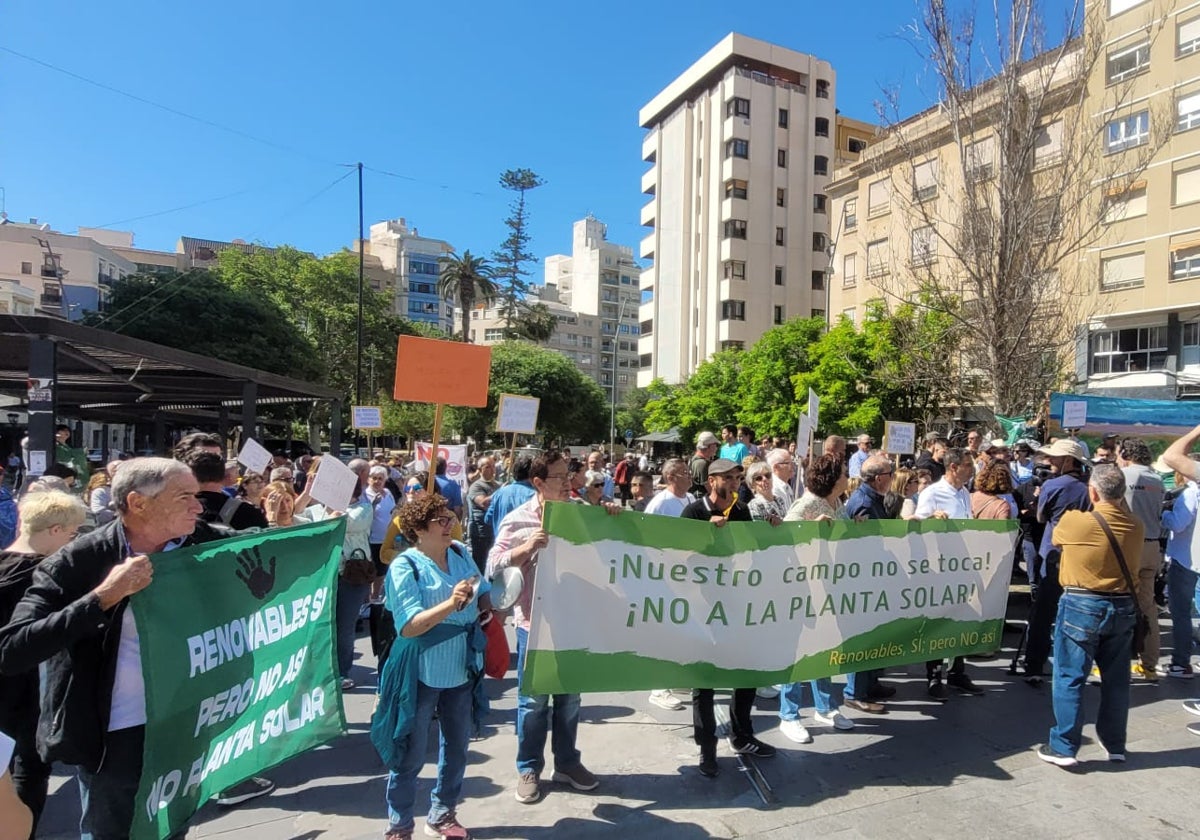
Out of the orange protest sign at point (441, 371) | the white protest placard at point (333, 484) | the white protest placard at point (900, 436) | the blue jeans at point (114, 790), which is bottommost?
the blue jeans at point (114, 790)

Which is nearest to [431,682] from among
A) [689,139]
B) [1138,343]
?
[1138,343]

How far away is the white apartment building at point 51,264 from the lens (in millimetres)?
60750

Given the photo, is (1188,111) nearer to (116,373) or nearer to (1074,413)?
(1074,413)

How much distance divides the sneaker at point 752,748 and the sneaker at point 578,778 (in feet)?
2.97

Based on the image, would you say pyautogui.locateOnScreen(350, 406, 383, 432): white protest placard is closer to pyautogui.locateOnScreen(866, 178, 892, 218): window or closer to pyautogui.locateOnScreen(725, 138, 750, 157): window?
pyautogui.locateOnScreen(866, 178, 892, 218): window

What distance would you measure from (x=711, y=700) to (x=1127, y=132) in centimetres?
2998

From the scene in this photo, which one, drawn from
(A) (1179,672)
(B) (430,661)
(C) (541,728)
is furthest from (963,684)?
(B) (430,661)

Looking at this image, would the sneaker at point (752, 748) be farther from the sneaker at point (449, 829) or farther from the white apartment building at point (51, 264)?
the white apartment building at point (51, 264)

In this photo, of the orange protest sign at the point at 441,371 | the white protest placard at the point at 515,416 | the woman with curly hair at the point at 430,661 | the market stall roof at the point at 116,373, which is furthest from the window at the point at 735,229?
the woman with curly hair at the point at 430,661

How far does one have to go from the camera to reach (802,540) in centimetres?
437

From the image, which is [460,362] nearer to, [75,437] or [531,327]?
[75,437]

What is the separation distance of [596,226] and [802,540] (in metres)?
110

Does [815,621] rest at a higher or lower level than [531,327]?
lower

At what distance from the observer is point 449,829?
3365 millimetres
